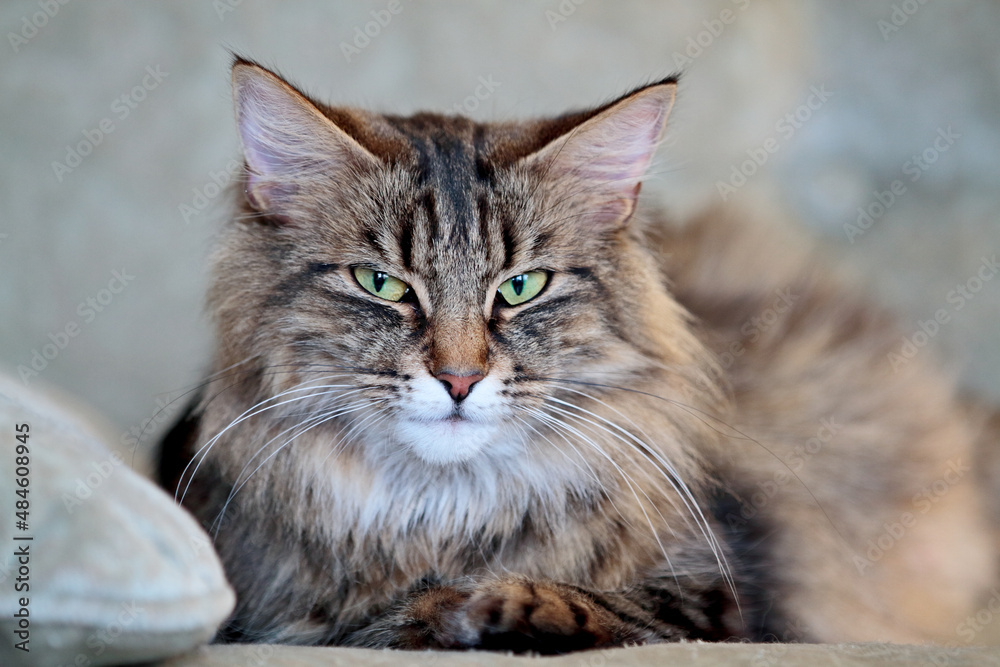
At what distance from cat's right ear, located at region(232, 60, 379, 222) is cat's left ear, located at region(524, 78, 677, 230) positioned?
297 millimetres

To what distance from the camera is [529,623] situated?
118cm

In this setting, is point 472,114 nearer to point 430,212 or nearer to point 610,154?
point 610,154

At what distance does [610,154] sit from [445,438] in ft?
1.80

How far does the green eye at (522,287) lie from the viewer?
140cm

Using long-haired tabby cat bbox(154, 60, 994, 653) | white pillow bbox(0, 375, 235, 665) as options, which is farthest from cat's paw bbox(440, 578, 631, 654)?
white pillow bbox(0, 375, 235, 665)

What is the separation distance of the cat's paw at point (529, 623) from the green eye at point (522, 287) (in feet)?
1.42

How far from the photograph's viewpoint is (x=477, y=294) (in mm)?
1351

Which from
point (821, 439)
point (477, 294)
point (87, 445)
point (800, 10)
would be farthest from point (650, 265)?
point (800, 10)

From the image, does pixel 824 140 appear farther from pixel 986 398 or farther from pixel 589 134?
pixel 589 134

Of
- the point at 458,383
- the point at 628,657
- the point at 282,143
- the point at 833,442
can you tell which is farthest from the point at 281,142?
the point at 833,442

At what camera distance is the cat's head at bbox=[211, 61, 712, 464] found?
1.32 metres

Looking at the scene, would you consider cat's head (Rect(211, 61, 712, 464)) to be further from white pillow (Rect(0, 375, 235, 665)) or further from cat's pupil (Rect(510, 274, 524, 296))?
white pillow (Rect(0, 375, 235, 665))

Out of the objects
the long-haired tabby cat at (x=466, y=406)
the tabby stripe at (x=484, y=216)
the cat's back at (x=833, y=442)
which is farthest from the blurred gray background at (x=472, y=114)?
the tabby stripe at (x=484, y=216)

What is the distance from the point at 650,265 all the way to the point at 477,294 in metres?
0.35
